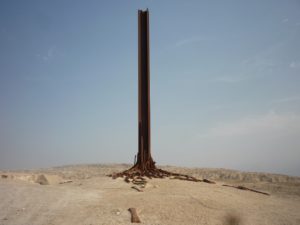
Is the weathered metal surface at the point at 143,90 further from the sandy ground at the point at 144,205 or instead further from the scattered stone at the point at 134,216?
the scattered stone at the point at 134,216

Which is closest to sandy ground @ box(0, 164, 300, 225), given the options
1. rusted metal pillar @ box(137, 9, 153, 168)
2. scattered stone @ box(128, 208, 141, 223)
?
scattered stone @ box(128, 208, 141, 223)

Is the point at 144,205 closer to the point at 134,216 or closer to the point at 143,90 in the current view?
the point at 134,216

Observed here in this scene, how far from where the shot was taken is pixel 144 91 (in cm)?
1268

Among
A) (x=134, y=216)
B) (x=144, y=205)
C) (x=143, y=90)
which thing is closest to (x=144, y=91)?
(x=143, y=90)

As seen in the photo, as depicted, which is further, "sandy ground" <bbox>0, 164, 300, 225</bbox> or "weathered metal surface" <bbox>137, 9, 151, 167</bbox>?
"weathered metal surface" <bbox>137, 9, 151, 167</bbox>

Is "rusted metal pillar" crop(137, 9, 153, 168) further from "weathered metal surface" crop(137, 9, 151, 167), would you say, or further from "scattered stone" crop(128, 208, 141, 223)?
"scattered stone" crop(128, 208, 141, 223)

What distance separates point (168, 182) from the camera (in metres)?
9.60

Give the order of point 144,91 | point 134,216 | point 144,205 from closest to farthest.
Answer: point 134,216 < point 144,205 < point 144,91

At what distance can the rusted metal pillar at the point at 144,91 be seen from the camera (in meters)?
12.2

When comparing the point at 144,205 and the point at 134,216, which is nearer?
the point at 134,216

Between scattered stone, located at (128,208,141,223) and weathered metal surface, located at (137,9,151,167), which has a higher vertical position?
weathered metal surface, located at (137,9,151,167)

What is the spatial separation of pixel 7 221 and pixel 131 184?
4459 millimetres

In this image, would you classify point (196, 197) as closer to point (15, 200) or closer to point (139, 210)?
point (139, 210)

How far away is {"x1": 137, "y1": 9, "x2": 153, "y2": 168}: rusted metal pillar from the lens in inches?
480
